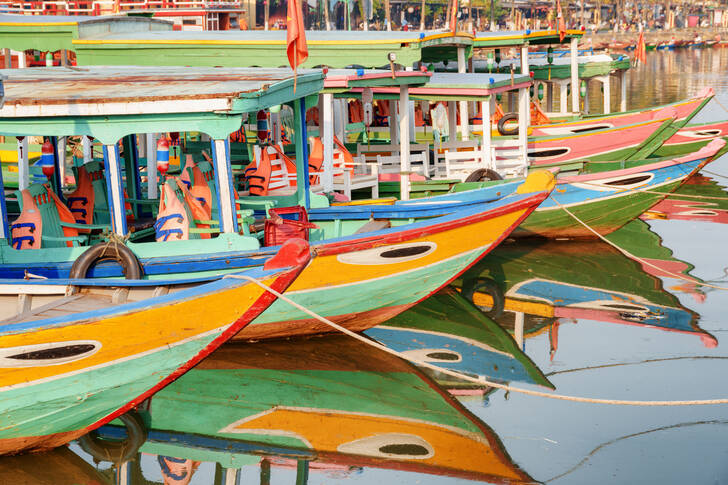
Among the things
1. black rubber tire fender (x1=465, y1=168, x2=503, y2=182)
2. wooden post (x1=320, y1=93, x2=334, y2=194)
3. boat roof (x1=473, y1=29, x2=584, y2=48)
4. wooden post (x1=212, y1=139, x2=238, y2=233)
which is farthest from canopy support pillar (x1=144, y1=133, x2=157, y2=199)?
boat roof (x1=473, y1=29, x2=584, y2=48)

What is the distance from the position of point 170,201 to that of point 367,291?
2551 mm

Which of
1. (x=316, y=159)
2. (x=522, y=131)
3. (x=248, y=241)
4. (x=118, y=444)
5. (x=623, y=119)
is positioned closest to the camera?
(x=118, y=444)

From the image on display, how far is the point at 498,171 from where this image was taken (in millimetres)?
16906

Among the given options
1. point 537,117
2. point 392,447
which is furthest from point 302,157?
point 537,117

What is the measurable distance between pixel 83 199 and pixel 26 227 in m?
1.64

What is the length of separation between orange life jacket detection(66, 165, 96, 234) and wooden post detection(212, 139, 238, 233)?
9.11 feet

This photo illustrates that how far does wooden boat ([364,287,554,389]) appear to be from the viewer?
33.5 feet

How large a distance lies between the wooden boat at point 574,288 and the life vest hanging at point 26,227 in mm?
5829

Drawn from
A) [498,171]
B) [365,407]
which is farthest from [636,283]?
[365,407]

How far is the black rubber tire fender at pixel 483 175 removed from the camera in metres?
15.8

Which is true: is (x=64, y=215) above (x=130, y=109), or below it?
below

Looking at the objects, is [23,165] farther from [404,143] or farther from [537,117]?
[537,117]

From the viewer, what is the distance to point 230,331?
7828 millimetres

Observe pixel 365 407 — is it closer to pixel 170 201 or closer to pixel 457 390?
pixel 457 390
